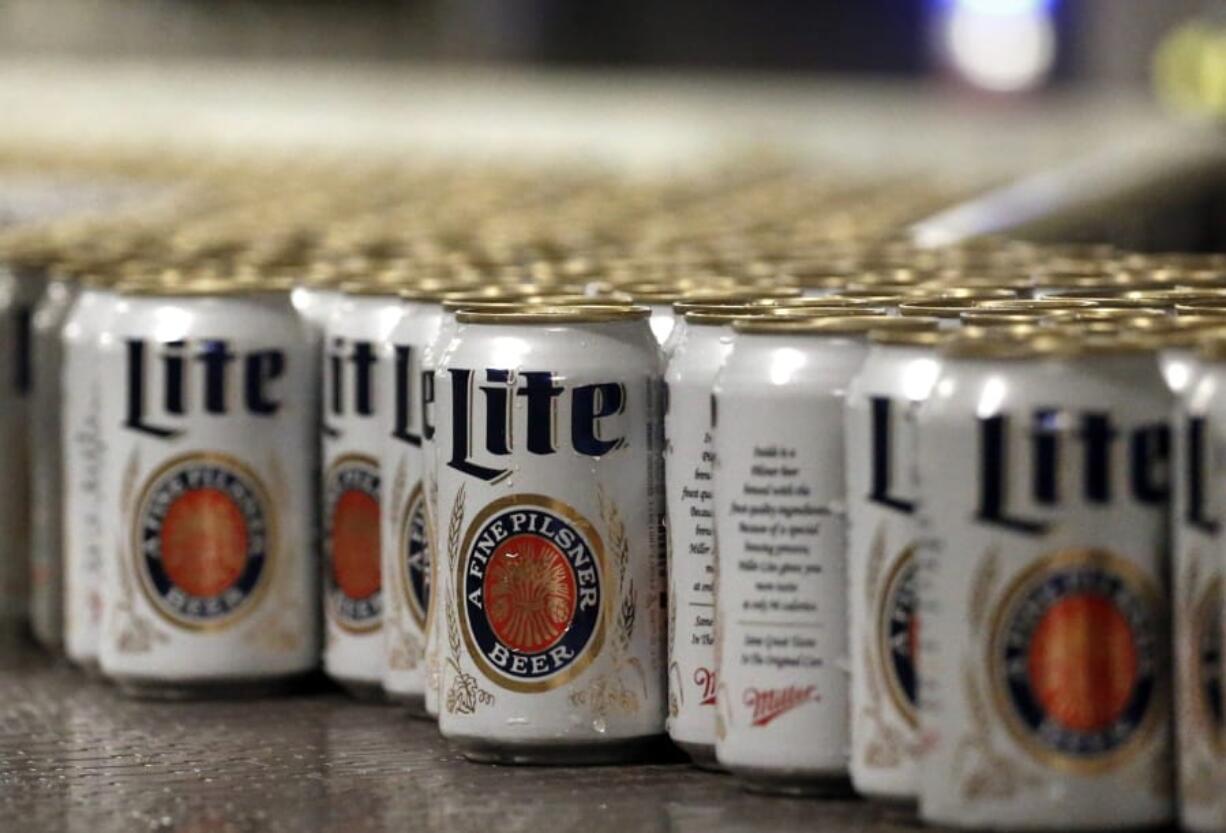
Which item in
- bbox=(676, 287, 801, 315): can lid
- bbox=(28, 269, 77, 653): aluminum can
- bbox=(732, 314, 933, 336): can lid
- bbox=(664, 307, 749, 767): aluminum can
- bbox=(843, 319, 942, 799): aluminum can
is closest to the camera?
bbox=(843, 319, 942, 799): aluminum can

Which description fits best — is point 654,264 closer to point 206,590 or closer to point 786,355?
point 206,590

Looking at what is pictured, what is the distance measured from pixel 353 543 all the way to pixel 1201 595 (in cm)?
106

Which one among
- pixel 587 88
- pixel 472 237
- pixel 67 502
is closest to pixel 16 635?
pixel 67 502

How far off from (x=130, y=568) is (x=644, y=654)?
63cm

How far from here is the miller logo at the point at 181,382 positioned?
2.58 metres

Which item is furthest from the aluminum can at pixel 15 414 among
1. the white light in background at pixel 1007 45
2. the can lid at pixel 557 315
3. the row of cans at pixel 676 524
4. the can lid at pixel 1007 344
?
the white light in background at pixel 1007 45

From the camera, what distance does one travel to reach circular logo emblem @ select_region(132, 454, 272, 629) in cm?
261

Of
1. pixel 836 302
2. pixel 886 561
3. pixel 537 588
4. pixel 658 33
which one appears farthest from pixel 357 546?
pixel 658 33

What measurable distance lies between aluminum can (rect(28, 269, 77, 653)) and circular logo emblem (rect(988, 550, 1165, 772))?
1.46 m

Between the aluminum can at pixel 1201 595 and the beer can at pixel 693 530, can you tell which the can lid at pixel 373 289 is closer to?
the beer can at pixel 693 530

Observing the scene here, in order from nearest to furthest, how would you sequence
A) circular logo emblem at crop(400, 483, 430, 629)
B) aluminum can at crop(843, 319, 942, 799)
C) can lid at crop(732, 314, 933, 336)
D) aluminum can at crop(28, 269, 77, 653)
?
1. aluminum can at crop(843, 319, 942, 799)
2. can lid at crop(732, 314, 933, 336)
3. circular logo emblem at crop(400, 483, 430, 629)
4. aluminum can at crop(28, 269, 77, 653)

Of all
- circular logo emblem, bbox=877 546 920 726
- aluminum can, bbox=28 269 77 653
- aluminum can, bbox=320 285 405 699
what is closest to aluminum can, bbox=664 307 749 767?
circular logo emblem, bbox=877 546 920 726

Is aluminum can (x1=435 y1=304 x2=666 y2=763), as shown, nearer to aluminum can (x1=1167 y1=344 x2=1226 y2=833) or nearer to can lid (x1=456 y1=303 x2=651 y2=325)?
can lid (x1=456 y1=303 x2=651 y2=325)

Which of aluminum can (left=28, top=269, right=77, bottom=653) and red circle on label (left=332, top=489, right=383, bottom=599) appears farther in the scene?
aluminum can (left=28, top=269, right=77, bottom=653)
